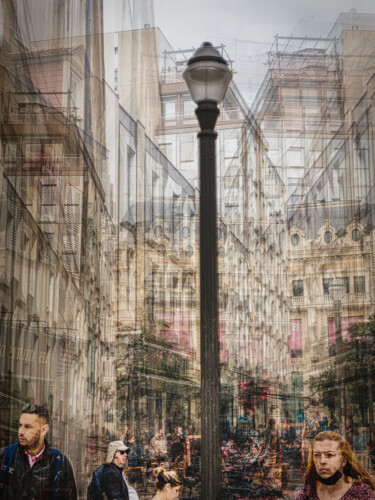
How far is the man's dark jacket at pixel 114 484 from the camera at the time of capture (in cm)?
648

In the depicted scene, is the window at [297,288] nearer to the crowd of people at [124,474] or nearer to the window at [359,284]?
the window at [359,284]

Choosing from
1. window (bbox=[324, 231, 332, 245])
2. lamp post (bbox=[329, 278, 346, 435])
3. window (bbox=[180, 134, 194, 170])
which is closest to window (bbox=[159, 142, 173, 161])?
window (bbox=[180, 134, 194, 170])

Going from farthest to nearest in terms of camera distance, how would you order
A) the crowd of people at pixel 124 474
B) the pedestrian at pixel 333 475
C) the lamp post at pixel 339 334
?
the lamp post at pixel 339 334
the pedestrian at pixel 333 475
the crowd of people at pixel 124 474

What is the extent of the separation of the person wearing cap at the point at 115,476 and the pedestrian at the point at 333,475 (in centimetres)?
198

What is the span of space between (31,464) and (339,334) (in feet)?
19.7

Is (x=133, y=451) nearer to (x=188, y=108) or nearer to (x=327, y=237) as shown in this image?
(x=327, y=237)

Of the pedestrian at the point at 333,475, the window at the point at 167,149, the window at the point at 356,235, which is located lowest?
the pedestrian at the point at 333,475

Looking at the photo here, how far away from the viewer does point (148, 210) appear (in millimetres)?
12500

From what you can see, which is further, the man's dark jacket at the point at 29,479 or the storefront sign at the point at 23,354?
Result: the storefront sign at the point at 23,354

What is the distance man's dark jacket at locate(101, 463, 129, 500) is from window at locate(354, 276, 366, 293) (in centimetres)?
614

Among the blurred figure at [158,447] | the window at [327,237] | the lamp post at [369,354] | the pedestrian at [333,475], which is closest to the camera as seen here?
the pedestrian at [333,475]

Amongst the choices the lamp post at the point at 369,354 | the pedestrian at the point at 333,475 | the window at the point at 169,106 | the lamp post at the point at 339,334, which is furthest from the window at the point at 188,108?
the pedestrian at the point at 333,475

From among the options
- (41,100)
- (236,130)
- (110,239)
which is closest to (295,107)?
(236,130)

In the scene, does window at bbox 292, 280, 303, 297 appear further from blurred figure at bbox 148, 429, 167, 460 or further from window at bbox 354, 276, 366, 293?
blurred figure at bbox 148, 429, 167, 460
